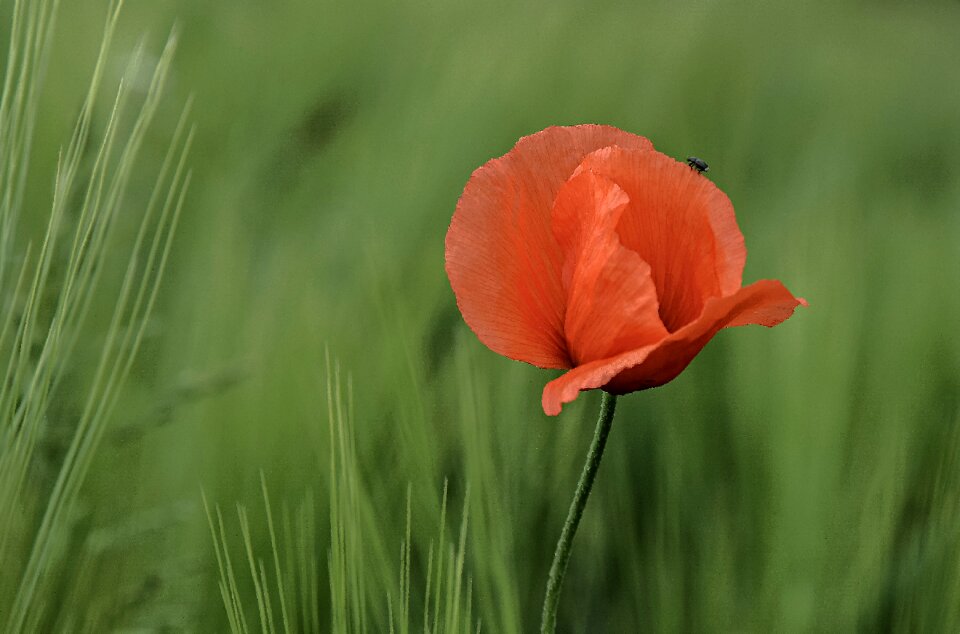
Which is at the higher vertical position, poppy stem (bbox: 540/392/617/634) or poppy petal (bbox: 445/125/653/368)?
poppy petal (bbox: 445/125/653/368)

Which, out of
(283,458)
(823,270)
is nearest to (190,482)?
(283,458)

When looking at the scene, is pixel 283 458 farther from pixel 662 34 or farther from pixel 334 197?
pixel 662 34

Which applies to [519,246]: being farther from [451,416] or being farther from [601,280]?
[451,416]

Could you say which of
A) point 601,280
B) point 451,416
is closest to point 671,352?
point 601,280

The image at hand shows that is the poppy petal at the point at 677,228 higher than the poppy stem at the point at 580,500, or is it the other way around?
the poppy petal at the point at 677,228

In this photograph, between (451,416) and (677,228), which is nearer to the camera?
(677,228)

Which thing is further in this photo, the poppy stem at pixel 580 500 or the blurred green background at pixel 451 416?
the blurred green background at pixel 451 416

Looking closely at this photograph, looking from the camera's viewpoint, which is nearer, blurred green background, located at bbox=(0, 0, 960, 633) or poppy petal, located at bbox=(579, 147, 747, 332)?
poppy petal, located at bbox=(579, 147, 747, 332)
